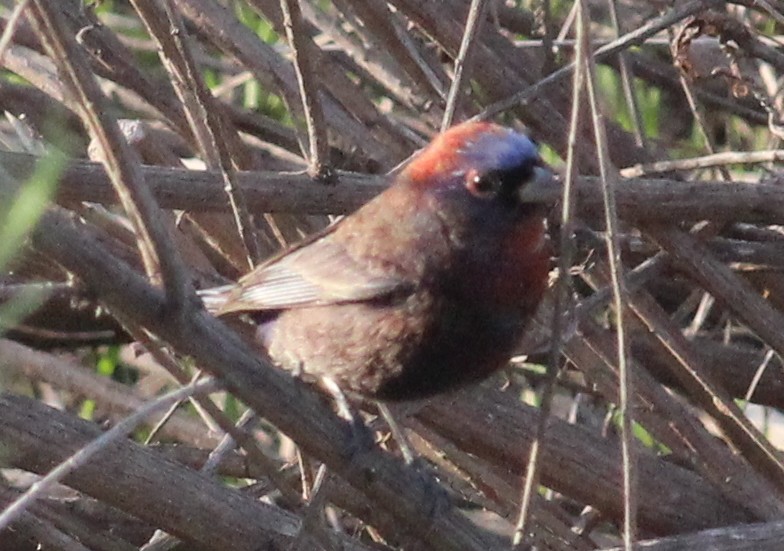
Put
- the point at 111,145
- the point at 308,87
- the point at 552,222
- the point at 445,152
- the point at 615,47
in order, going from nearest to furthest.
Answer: the point at 111,145, the point at 308,87, the point at 445,152, the point at 552,222, the point at 615,47

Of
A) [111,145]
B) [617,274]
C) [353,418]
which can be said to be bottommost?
[353,418]

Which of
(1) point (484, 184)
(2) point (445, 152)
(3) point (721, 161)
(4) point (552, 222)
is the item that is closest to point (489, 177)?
(1) point (484, 184)

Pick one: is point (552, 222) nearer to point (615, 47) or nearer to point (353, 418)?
point (615, 47)

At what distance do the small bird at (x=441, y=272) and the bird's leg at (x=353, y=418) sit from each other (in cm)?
1

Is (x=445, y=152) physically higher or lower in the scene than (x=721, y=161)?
higher

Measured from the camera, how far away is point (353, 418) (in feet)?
10.4

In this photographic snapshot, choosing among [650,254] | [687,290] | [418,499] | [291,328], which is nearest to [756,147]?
[687,290]

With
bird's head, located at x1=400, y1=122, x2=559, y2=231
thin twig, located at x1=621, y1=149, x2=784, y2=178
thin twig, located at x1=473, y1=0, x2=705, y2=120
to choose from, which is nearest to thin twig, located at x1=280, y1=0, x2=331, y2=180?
bird's head, located at x1=400, y1=122, x2=559, y2=231

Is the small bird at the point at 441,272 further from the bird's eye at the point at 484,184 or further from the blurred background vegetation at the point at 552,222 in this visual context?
the blurred background vegetation at the point at 552,222

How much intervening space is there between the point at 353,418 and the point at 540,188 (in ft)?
2.13

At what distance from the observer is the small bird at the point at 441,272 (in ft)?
10.2

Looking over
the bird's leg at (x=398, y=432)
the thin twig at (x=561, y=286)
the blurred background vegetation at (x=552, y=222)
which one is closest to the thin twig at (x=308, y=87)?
the blurred background vegetation at (x=552, y=222)

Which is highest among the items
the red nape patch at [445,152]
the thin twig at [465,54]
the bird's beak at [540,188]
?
the thin twig at [465,54]

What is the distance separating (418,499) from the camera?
9.55 feet
